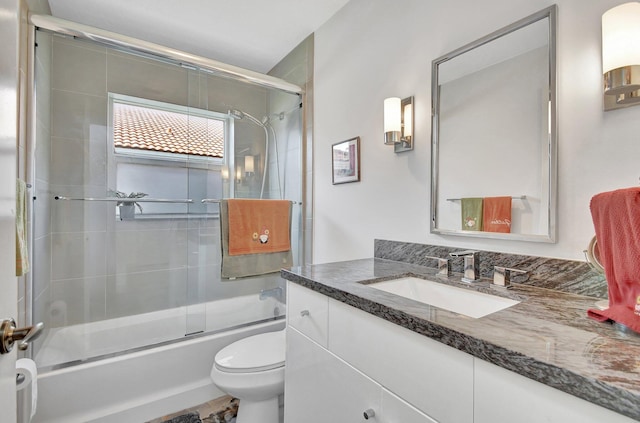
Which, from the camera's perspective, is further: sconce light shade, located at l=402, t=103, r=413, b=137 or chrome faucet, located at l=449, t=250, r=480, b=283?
sconce light shade, located at l=402, t=103, r=413, b=137

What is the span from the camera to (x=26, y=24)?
154 centimetres

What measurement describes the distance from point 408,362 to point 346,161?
4.25ft

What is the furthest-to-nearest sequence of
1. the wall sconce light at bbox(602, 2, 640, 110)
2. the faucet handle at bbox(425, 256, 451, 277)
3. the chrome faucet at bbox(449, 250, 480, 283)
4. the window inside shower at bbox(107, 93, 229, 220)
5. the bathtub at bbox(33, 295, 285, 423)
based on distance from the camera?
the window inside shower at bbox(107, 93, 229, 220) < the bathtub at bbox(33, 295, 285, 423) < the faucet handle at bbox(425, 256, 451, 277) < the chrome faucet at bbox(449, 250, 480, 283) < the wall sconce light at bbox(602, 2, 640, 110)

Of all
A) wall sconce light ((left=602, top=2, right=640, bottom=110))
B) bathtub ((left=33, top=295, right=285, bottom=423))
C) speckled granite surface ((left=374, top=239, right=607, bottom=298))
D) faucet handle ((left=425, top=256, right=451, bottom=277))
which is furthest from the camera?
bathtub ((left=33, top=295, right=285, bottom=423))

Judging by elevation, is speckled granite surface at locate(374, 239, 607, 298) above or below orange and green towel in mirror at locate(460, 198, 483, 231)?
below

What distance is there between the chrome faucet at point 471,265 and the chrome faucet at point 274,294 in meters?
1.52

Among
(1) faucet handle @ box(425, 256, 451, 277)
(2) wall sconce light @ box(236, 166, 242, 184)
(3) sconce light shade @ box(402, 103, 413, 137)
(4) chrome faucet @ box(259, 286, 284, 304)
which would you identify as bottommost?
(4) chrome faucet @ box(259, 286, 284, 304)

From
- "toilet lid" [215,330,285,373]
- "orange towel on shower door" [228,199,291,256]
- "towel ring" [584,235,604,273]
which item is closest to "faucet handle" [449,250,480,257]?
"towel ring" [584,235,604,273]

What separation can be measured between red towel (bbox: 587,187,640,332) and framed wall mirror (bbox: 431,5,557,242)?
0.91 ft

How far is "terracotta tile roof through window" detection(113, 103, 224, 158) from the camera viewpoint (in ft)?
7.41

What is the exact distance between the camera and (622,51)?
791 mm

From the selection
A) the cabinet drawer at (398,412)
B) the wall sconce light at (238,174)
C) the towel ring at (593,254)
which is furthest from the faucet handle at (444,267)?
the wall sconce light at (238,174)

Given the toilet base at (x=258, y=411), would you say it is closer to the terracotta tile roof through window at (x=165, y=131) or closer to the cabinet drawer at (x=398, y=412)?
the cabinet drawer at (x=398, y=412)

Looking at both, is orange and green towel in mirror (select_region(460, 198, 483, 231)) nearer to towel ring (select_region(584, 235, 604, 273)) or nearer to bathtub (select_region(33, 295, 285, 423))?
towel ring (select_region(584, 235, 604, 273))
